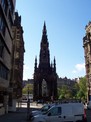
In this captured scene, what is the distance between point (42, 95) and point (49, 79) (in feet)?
29.4

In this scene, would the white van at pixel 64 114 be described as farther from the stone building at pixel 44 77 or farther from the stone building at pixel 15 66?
the stone building at pixel 44 77

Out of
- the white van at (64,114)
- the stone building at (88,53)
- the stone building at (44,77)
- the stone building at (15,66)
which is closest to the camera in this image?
the white van at (64,114)

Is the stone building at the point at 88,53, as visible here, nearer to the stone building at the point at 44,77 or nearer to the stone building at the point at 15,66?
the stone building at the point at 15,66

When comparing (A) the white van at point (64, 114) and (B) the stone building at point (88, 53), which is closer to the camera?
(A) the white van at point (64, 114)

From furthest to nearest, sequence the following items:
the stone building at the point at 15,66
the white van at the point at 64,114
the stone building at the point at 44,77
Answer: the stone building at the point at 44,77 < the stone building at the point at 15,66 < the white van at the point at 64,114

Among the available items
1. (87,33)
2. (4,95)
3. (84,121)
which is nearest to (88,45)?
(87,33)

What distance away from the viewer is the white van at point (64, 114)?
20078mm

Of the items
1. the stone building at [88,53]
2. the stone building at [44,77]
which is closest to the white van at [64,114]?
the stone building at [88,53]

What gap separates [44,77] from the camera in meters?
135

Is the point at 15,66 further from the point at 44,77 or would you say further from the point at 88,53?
the point at 44,77

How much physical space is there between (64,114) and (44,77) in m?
115

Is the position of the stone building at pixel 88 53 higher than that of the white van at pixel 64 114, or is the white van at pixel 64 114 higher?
the stone building at pixel 88 53

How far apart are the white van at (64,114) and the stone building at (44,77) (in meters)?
110

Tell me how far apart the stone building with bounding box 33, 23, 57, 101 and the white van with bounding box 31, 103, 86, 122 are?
109532 millimetres
